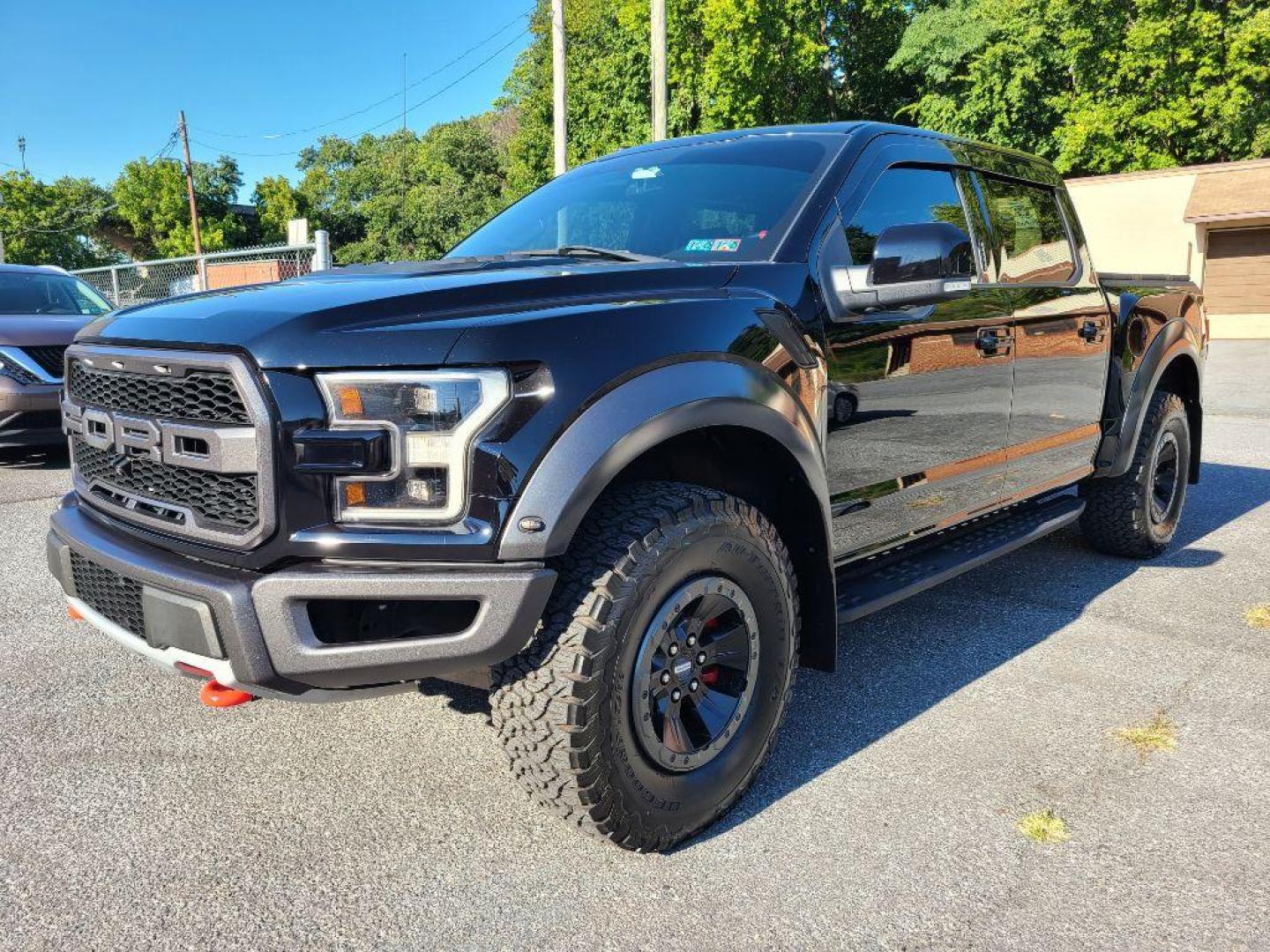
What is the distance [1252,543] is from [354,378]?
5335 millimetres

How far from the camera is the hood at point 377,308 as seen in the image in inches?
78.0

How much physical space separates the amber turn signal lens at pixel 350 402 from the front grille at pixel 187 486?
237mm

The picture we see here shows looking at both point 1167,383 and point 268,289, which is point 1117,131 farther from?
point 268,289

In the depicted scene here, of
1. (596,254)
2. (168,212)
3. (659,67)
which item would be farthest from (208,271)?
(168,212)

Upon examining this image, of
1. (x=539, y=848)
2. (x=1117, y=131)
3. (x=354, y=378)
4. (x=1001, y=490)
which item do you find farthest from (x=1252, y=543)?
(x=1117, y=131)

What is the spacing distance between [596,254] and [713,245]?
355 millimetres

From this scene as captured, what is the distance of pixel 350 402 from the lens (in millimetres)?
1974

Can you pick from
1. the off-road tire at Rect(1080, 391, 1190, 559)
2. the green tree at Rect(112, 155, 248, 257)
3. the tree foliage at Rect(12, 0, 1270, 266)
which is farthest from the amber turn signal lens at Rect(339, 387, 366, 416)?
the green tree at Rect(112, 155, 248, 257)

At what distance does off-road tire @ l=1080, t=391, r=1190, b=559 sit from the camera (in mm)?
4812

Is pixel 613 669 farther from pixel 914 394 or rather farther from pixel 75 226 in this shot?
pixel 75 226

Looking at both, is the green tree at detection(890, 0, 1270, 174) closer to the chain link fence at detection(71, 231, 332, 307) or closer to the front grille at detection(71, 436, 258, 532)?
the chain link fence at detection(71, 231, 332, 307)

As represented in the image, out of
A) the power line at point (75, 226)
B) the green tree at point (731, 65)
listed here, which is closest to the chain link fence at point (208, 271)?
the green tree at point (731, 65)

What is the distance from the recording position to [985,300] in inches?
137

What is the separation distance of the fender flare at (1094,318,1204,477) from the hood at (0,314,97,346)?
6.51m
